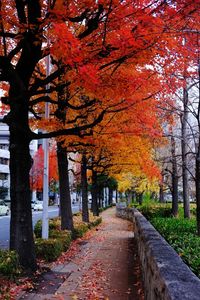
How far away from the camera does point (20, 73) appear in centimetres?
980

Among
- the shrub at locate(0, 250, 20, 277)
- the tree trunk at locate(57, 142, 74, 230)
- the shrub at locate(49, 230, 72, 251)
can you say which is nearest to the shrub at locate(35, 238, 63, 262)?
the shrub at locate(49, 230, 72, 251)

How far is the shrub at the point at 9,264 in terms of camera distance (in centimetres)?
789

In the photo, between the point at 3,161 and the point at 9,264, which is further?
the point at 3,161

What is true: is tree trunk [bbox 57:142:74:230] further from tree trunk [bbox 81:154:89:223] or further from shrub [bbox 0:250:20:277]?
shrub [bbox 0:250:20:277]

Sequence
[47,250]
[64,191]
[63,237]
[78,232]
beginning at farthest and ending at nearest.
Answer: [78,232] → [64,191] → [63,237] → [47,250]

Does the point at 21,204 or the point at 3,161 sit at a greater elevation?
the point at 3,161

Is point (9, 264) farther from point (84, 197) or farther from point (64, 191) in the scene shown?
point (84, 197)

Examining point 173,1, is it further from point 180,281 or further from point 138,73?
point 180,281

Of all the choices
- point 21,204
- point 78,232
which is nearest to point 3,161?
point 78,232

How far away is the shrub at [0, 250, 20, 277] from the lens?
789cm

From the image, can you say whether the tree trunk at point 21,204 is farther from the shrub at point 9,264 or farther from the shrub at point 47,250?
the shrub at point 47,250

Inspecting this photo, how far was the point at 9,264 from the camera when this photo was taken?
7984 millimetres

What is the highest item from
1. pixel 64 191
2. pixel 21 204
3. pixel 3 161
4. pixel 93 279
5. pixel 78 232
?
pixel 3 161

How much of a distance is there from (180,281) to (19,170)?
589cm
